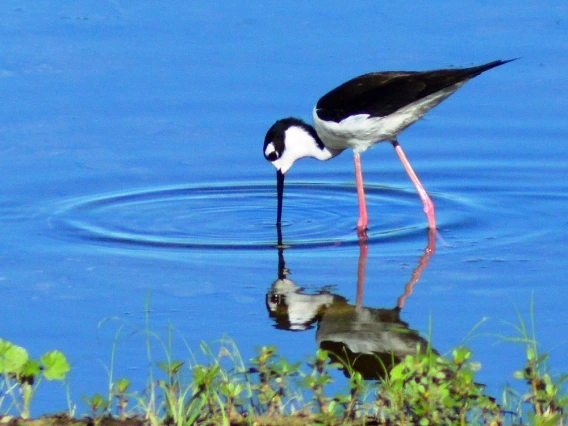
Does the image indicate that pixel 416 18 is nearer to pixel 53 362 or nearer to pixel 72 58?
pixel 72 58

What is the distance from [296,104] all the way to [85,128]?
1.63 metres

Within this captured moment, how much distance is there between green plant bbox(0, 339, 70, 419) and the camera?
410 cm

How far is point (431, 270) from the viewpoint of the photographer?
6594 millimetres

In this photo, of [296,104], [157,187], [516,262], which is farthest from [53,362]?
A: [296,104]

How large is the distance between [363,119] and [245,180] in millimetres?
1162

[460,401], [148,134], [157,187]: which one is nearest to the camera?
[460,401]

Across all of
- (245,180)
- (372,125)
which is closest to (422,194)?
(372,125)

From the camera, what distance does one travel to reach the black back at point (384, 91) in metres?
7.56

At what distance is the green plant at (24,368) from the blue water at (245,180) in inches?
21.3

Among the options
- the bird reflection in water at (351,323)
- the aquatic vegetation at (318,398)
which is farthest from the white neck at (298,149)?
the aquatic vegetation at (318,398)

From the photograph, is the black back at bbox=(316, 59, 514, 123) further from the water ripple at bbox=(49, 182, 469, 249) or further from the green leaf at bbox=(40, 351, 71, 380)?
the green leaf at bbox=(40, 351, 71, 380)

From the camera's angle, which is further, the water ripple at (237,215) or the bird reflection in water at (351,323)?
the water ripple at (237,215)

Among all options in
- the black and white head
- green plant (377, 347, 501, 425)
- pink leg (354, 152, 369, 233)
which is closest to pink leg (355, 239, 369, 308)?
pink leg (354, 152, 369, 233)

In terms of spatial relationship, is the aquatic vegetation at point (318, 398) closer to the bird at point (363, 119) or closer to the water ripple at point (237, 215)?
the water ripple at point (237, 215)
